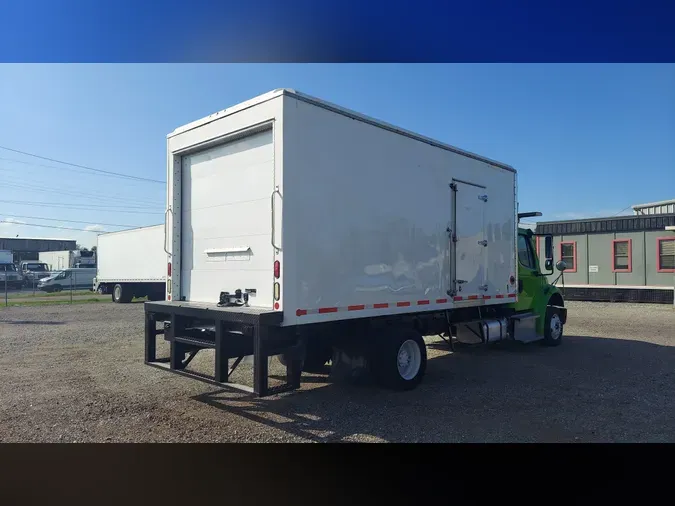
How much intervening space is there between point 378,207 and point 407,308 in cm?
142

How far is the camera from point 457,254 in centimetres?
778

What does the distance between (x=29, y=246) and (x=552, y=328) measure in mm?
69150

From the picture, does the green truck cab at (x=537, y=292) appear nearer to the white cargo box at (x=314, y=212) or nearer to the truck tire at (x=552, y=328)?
the truck tire at (x=552, y=328)

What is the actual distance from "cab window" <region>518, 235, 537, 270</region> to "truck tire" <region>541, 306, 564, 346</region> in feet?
3.24

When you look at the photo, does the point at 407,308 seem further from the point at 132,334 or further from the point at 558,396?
the point at 132,334

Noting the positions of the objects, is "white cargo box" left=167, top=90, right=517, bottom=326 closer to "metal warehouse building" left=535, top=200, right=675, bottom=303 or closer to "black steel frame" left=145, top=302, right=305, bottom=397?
"black steel frame" left=145, top=302, right=305, bottom=397

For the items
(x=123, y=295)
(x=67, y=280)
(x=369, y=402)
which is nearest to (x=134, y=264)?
(x=123, y=295)

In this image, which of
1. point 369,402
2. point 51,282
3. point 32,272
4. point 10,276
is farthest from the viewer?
point 10,276

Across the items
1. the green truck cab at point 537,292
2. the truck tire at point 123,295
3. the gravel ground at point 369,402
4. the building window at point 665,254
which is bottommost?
the gravel ground at point 369,402

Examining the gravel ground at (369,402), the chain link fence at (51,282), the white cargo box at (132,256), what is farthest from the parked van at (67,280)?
the gravel ground at (369,402)

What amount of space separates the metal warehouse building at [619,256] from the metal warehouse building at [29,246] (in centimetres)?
6018

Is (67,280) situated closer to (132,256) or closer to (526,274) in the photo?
(132,256)

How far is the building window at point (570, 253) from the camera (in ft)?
72.2

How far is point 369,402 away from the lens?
20.9ft
